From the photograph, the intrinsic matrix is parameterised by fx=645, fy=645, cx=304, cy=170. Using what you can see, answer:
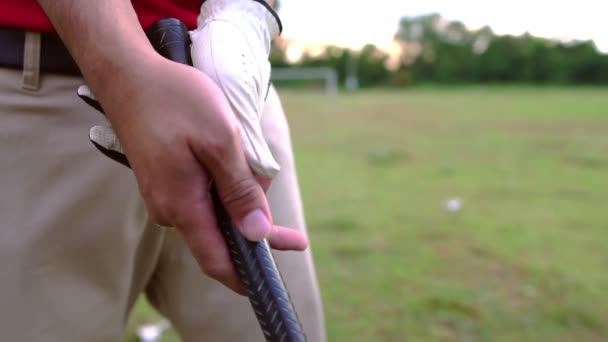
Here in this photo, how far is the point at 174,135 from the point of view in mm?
583

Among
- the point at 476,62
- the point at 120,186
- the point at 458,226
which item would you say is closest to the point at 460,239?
the point at 458,226

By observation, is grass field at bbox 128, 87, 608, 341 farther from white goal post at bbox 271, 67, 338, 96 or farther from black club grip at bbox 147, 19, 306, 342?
white goal post at bbox 271, 67, 338, 96

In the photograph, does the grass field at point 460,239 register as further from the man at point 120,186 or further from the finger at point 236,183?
the finger at point 236,183

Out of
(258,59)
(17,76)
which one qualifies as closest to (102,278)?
(17,76)

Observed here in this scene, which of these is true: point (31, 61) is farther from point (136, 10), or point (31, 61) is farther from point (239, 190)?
point (239, 190)

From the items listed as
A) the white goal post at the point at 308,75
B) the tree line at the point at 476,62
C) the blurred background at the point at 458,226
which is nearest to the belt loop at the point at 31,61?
the blurred background at the point at 458,226

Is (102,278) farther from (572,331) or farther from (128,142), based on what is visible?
(572,331)

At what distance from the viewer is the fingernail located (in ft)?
2.01


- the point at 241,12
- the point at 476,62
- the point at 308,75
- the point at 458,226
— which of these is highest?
the point at 241,12

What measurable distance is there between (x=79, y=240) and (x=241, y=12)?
15.3 inches

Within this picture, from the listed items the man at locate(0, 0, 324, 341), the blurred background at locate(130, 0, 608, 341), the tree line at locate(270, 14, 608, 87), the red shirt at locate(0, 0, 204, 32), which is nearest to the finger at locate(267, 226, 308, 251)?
the man at locate(0, 0, 324, 341)

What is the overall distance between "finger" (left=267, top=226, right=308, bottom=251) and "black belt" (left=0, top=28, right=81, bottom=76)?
391 mm

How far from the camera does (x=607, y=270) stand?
2.89 metres

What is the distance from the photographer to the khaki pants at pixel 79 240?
33.4 inches
